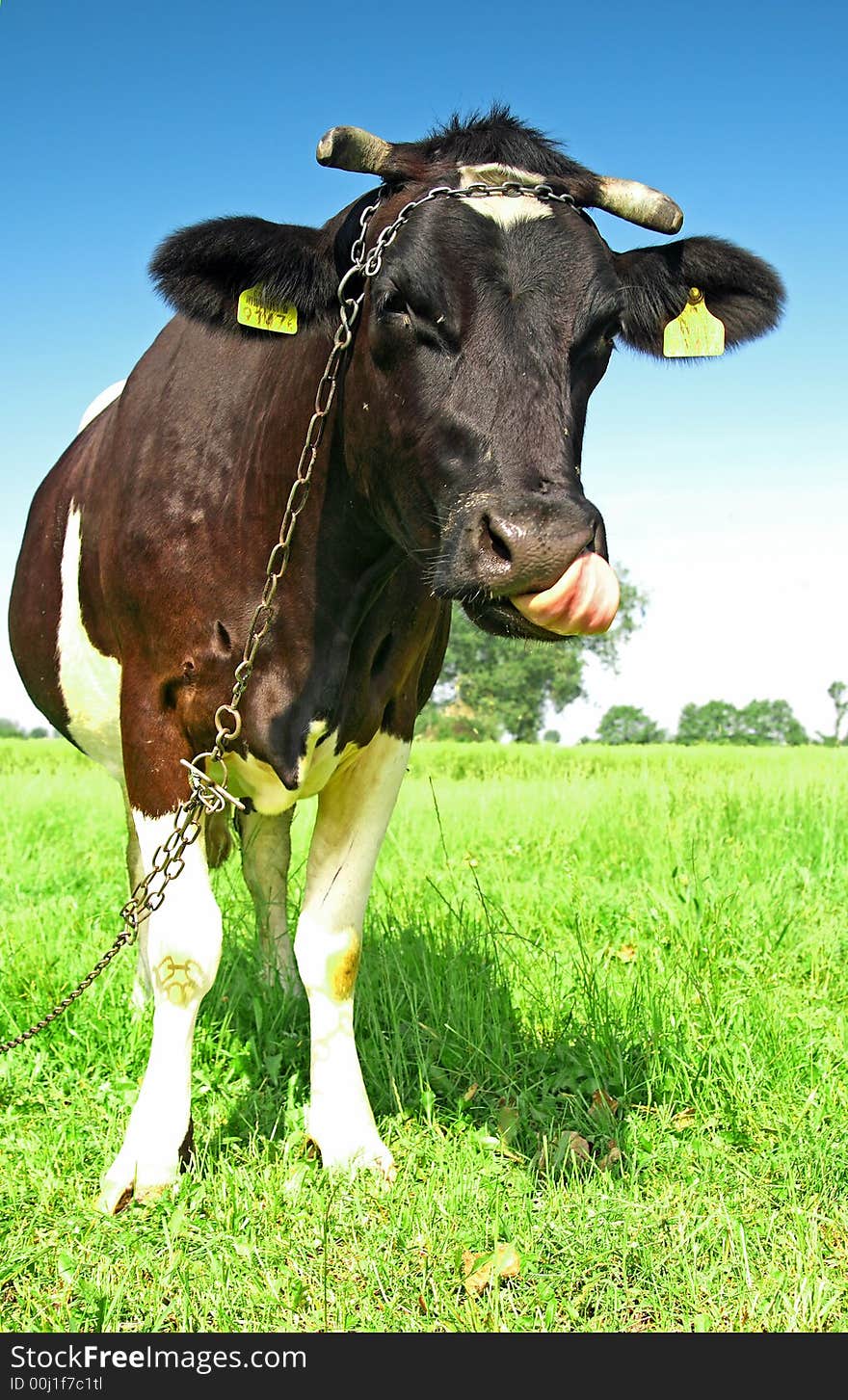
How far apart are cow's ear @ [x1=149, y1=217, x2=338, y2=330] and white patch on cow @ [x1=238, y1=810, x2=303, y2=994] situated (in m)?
2.47

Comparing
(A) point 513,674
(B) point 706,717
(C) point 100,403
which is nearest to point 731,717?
(B) point 706,717

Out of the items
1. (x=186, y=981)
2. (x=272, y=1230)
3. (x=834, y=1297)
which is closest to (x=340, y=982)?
(x=186, y=981)

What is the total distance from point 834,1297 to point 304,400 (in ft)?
8.97

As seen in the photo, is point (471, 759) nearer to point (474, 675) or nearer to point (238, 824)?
point (238, 824)

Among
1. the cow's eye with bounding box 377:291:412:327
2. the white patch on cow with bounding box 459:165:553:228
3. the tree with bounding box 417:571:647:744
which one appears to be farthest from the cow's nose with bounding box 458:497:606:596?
the tree with bounding box 417:571:647:744

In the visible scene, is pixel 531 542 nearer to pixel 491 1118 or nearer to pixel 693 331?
pixel 693 331

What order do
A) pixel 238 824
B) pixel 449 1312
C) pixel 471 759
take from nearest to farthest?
1. pixel 449 1312
2. pixel 238 824
3. pixel 471 759

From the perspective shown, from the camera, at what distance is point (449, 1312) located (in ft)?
9.65

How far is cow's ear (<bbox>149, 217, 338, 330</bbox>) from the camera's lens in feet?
11.1

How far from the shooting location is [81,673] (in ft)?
15.4

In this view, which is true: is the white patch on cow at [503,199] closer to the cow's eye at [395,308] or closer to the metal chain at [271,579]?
the metal chain at [271,579]

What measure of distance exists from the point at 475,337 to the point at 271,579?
101 centimetres

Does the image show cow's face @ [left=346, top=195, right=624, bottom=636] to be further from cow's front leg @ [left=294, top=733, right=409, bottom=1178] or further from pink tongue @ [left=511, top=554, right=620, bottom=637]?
cow's front leg @ [left=294, top=733, right=409, bottom=1178]

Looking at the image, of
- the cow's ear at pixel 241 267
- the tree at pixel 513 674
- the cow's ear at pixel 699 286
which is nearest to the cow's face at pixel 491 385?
the cow's ear at pixel 241 267
